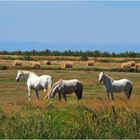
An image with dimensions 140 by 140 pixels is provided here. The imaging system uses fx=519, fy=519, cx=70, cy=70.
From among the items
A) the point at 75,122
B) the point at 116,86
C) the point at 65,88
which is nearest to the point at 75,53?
the point at 116,86

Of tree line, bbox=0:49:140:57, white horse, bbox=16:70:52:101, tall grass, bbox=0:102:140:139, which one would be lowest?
tall grass, bbox=0:102:140:139

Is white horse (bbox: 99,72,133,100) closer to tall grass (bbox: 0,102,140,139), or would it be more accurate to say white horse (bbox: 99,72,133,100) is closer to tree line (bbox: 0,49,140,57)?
tall grass (bbox: 0,102,140,139)

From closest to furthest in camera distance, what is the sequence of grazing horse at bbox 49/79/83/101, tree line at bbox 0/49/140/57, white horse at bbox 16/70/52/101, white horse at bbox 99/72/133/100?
1. grazing horse at bbox 49/79/83/101
2. white horse at bbox 16/70/52/101
3. white horse at bbox 99/72/133/100
4. tree line at bbox 0/49/140/57

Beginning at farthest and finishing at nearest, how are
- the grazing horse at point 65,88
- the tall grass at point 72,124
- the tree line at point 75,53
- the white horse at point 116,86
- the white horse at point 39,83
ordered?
the tree line at point 75,53
the white horse at point 116,86
the white horse at point 39,83
the grazing horse at point 65,88
the tall grass at point 72,124

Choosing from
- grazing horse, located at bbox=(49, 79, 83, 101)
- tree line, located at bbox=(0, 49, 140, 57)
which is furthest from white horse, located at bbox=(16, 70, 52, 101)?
tree line, located at bbox=(0, 49, 140, 57)

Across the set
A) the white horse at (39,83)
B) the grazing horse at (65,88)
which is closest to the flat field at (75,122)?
the grazing horse at (65,88)

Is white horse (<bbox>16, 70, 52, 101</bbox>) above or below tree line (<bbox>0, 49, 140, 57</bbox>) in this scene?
below

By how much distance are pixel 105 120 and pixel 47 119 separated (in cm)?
139

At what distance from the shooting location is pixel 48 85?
88.3 feet

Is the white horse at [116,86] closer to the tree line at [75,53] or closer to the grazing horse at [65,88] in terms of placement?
the grazing horse at [65,88]

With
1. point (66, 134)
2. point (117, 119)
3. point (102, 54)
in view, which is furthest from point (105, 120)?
point (102, 54)

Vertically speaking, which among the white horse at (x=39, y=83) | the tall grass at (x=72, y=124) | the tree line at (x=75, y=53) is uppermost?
the tree line at (x=75, y=53)

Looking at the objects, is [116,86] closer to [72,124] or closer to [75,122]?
[75,122]

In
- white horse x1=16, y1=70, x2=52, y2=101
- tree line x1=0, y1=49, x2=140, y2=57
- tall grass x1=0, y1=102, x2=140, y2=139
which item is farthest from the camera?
tree line x1=0, y1=49, x2=140, y2=57
